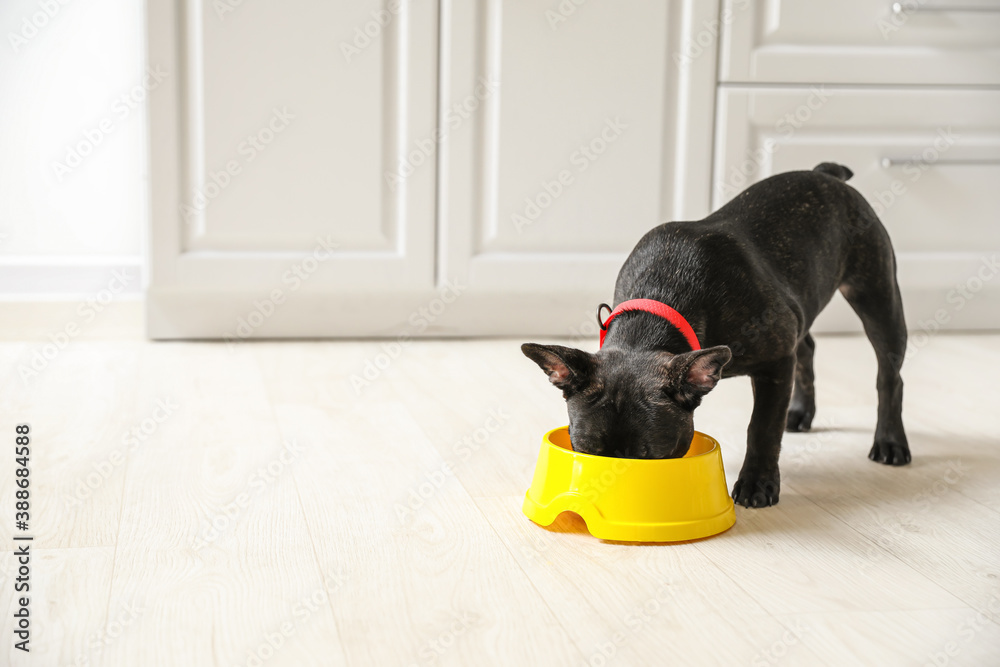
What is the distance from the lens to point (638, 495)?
164 centimetres

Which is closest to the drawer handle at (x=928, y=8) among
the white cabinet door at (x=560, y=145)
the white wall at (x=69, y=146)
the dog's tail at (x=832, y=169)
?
the white cabinet door at (x=560, y=145)

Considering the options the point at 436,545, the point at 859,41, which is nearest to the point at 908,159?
the point at 859,41

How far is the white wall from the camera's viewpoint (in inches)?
157

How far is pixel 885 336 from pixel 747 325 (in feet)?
1.75

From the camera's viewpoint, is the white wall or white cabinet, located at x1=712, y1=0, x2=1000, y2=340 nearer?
white cabinet, located at x1=712, y1=0, x2=1000, y2=340

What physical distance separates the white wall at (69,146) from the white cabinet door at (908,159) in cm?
231

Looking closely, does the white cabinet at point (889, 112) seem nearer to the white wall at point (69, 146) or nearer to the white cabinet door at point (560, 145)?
the white cabinet door at point (560, 145)

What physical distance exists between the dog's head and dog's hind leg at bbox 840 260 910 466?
2.41 ft

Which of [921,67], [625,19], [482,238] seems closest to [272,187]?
[482,238]

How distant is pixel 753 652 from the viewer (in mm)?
1298

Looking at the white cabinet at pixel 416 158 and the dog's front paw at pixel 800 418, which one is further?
the white cabinet at pixel 416 158

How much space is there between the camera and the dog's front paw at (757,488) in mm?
1877

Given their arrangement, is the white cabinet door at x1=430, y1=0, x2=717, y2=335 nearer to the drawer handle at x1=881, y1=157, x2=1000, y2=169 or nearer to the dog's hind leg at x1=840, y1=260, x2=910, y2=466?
the drawer handle at x1=881, y1=157, x2=1000, y2=169

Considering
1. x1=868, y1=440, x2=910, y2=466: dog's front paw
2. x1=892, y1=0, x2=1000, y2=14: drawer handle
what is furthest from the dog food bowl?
x1=892, y1=0, x2=1000, y2=14: drawer handle
